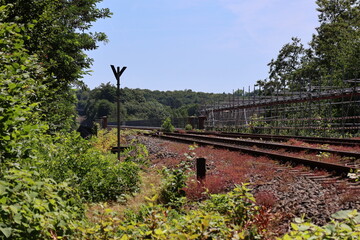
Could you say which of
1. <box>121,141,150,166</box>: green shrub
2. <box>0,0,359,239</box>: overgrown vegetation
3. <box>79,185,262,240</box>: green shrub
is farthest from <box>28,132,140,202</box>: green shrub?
<box>79,185,262,240</box>: green shrub

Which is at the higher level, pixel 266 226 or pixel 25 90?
pixel 25 90

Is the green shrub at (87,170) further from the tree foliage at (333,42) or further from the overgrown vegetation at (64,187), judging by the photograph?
the tree foliage at (333,42)

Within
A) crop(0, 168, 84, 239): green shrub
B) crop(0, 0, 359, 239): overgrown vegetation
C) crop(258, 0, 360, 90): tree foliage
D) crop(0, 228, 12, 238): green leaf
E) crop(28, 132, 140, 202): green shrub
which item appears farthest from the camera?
crop(258, 0, 360, 90): tree foliage

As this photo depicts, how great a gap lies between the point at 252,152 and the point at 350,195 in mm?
6314

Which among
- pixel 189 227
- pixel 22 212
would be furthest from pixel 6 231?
pixel 189 227

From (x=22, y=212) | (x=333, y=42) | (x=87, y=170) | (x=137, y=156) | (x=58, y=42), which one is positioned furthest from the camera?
(x=333, y=42)

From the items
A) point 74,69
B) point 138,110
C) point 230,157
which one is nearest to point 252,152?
point 230,157

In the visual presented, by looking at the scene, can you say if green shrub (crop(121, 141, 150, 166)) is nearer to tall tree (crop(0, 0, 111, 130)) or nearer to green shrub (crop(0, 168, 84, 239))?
tall tree (crop(0, 0, 111, 130))

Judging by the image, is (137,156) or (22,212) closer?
(22,212)

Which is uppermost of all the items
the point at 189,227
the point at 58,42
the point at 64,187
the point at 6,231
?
the point at 58,42

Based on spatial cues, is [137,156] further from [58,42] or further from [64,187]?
[58,42]

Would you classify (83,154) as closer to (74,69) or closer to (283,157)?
(283,157)

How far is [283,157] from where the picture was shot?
9.96m

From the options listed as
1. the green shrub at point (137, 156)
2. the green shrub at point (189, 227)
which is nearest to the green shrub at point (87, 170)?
the green shrub at point (137, 156)
